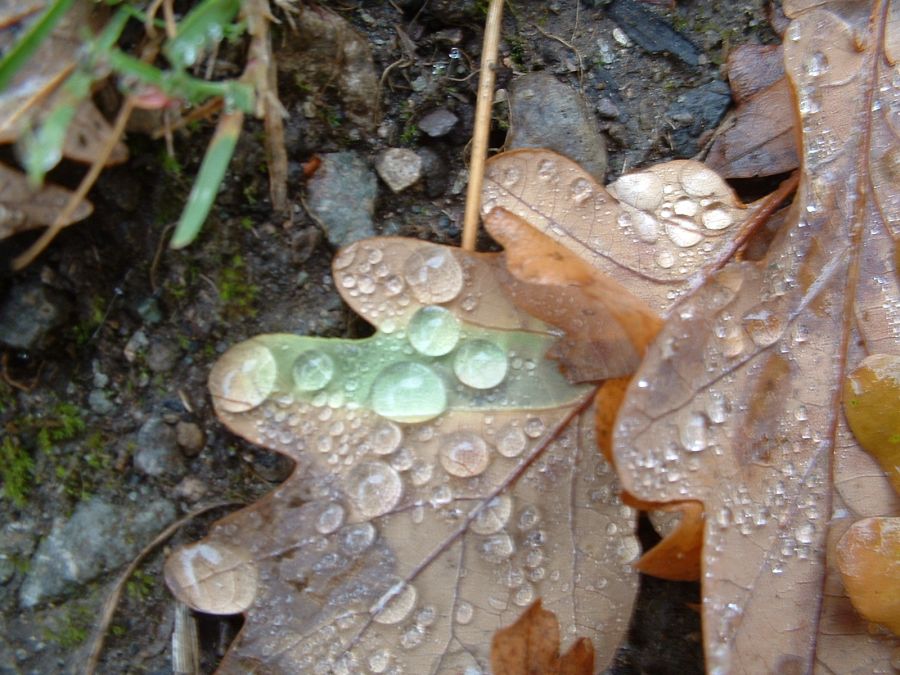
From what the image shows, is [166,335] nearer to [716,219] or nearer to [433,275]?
[433,275]

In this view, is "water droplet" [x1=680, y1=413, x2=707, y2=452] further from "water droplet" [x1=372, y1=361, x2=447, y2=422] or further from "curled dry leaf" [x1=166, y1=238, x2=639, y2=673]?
"water droplet" [x1=372, y1=361, x2=447, y2=422]

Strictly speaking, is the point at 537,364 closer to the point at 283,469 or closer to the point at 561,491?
the point at 561,491

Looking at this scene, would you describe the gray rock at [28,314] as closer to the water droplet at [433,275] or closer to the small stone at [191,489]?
the small stone at [191,489]

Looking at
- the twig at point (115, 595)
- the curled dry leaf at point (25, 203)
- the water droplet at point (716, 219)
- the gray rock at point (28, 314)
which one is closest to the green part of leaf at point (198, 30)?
the curled dry leaf at point (25, 203)

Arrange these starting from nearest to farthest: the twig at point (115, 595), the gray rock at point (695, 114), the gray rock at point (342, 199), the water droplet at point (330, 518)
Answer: the water droplet at point (330, 518), the twig at point (115, 595), the gray rock at point (342, 199), the gray rock at point (695, 114)

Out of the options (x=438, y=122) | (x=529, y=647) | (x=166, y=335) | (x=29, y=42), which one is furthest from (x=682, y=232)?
(x=29, y=42)

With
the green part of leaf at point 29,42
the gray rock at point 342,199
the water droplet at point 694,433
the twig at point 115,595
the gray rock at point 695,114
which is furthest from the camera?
the gray rock at point 695,114

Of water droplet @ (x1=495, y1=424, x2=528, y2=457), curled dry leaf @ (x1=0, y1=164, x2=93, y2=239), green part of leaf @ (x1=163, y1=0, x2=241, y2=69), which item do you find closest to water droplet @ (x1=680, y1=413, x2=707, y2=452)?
water droplet @ (x1=495, y1=424, x2=528, y2=457)
